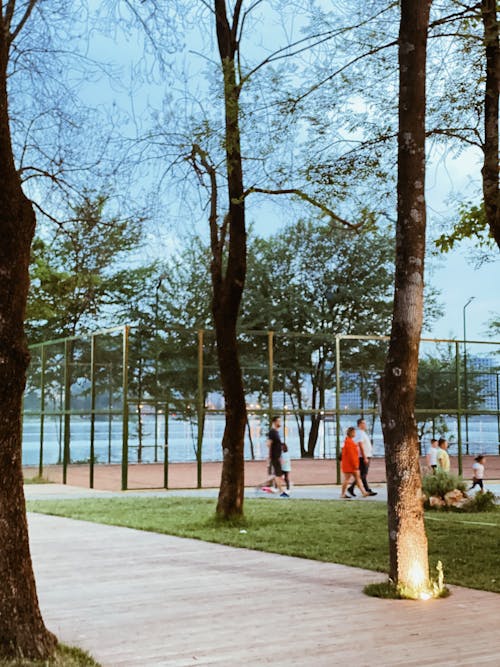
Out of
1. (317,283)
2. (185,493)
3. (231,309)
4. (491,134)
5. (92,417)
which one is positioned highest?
(317,283)

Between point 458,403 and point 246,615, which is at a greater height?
point 458,403

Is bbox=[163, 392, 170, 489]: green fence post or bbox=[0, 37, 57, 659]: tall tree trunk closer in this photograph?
bbox=[0, 37, 57, 659]: tall tree trunk

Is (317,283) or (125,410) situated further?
(317,283)

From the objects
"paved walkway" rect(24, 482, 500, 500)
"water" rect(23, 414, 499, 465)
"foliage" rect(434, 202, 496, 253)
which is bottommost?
"paved walkway" rect(24, 482, 500, 500)

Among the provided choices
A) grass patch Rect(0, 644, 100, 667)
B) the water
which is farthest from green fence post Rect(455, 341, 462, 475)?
grass patch Rect(0, 644, 100, 667)

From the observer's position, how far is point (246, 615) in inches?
295

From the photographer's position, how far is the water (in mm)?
25531

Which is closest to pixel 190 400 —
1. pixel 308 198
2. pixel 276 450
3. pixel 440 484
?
pixel 276 450

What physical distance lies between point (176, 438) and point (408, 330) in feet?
59.5

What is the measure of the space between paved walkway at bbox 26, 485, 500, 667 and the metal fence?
45.9 ft

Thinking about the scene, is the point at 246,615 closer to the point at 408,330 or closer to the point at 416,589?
the point at 416,589

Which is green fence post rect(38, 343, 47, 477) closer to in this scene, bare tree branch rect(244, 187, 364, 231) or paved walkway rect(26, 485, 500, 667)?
bare tree branch rect(244, 187, 364, 231)

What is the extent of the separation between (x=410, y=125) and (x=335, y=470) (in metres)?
22.1

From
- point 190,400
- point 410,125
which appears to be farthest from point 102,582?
point 190,400
